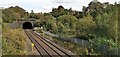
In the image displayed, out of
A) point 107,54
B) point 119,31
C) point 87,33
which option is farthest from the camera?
point 87,33

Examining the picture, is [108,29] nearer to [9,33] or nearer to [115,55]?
[115,55]

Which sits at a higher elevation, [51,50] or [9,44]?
[9,44]

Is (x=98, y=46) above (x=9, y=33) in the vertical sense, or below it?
below

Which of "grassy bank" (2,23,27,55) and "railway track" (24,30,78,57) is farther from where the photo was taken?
"railway track" (24,30,78,57)

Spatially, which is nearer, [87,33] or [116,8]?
[116,8]

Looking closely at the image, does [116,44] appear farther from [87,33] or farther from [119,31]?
[87,33]

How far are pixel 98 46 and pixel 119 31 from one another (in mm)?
3476

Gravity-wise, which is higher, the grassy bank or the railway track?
the grassy bank

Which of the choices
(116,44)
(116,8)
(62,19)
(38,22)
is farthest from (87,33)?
(38,22)

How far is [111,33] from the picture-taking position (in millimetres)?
29234

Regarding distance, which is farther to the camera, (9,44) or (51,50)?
(51,50)

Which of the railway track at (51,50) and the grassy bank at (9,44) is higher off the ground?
the grassy bank at (9,44)

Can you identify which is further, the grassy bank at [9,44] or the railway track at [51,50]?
the railway track at [51,50]

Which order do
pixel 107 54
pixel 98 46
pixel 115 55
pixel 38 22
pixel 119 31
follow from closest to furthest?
pixel 115 55 < pixel 107 54 < pixel 98 46 < pixel 119 31 < pixel 38 22
